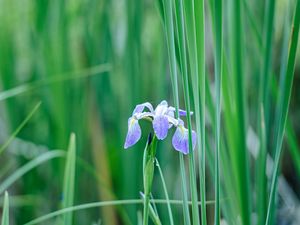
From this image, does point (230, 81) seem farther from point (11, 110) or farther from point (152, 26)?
point (152, 26)

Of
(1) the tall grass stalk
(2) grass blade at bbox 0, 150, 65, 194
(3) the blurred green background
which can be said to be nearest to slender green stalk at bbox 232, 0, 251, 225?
(1) the tall grass stalk

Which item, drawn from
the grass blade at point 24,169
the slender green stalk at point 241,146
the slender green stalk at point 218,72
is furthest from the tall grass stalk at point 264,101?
the grass blade at point 24,169

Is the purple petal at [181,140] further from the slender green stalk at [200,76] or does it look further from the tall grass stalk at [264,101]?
the tall grass stalk at [264,101]

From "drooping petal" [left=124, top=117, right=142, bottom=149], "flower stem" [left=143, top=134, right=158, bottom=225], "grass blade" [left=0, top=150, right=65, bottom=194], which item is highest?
"drooping petal" [left=124, top=117, right=142, bottom=149]

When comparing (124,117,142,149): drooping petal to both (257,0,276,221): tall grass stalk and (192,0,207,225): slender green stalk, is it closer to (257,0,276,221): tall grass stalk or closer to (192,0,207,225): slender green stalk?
(192,0,207,225): slender green stalk

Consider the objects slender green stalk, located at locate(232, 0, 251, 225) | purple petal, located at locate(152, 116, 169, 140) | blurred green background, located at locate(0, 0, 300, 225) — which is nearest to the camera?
purple petal, located at locate(152, 116, 169, 140)

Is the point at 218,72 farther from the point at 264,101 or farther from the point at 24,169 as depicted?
the point at 24,169

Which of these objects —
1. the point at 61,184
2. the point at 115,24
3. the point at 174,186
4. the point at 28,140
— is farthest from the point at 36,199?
the point at 115,24
